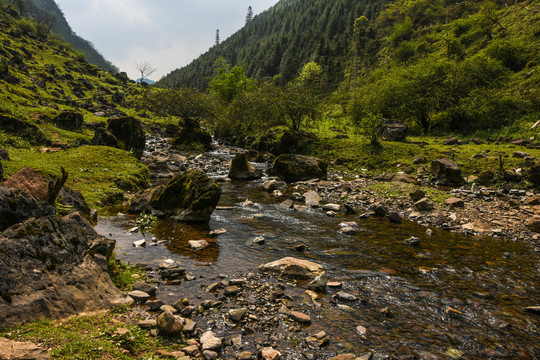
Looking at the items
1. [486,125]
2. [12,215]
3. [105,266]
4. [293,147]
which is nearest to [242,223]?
[105,266]

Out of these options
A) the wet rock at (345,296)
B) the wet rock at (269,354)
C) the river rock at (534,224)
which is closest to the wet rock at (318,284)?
the wet rock at (345,296)

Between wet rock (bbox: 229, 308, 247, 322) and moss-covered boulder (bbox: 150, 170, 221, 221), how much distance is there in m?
7.56

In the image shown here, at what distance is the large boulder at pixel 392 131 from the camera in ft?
104

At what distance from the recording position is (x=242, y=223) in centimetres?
1377

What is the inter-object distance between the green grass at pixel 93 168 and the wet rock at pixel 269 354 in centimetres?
1257

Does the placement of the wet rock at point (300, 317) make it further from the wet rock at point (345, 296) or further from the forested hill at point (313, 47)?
the forested hill at point (313, 47)

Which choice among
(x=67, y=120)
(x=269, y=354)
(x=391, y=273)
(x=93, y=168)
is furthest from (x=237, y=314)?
(x=67, y=120)

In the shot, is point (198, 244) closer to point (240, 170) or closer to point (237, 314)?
point (237, 314)

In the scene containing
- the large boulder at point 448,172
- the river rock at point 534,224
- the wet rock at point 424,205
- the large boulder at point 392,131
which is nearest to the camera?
the river rock at point 534,224

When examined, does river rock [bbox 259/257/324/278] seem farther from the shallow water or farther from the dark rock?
the dark rock

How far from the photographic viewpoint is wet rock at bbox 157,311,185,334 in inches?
211

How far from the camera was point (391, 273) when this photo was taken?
357 inches

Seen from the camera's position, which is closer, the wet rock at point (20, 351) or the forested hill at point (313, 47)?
the wet rock at point (20, 351)

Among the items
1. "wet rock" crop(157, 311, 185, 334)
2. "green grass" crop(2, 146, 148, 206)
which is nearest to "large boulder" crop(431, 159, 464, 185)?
"wet rock" crop(157, 311, 185, 334)
